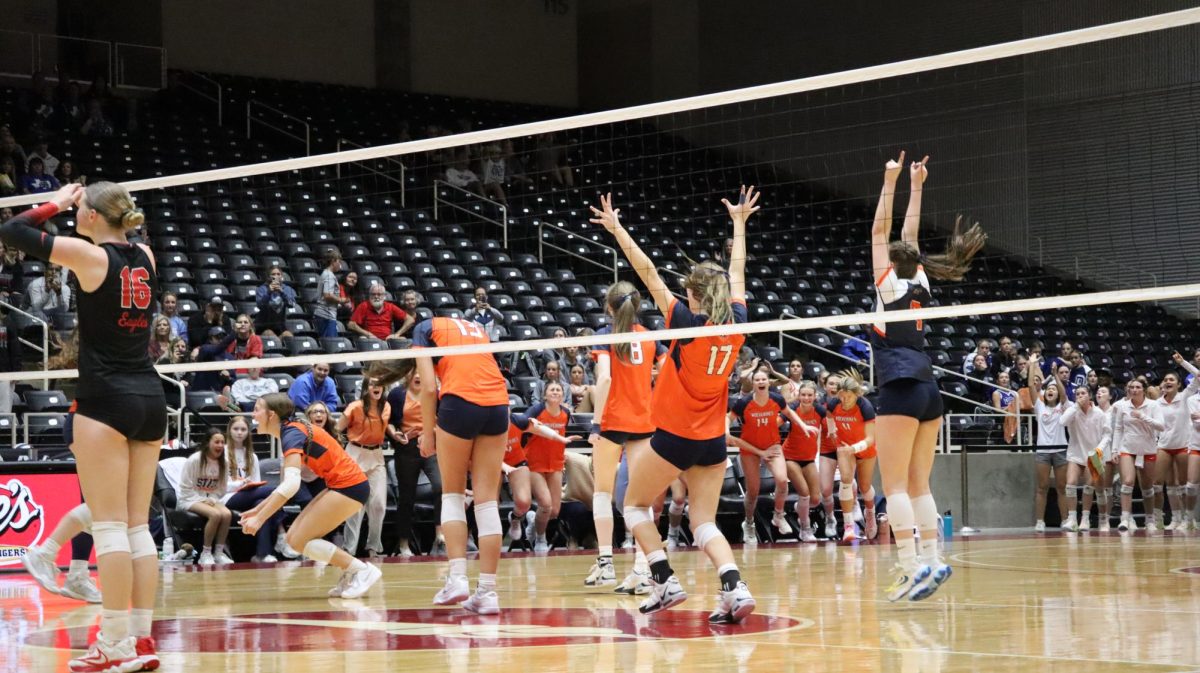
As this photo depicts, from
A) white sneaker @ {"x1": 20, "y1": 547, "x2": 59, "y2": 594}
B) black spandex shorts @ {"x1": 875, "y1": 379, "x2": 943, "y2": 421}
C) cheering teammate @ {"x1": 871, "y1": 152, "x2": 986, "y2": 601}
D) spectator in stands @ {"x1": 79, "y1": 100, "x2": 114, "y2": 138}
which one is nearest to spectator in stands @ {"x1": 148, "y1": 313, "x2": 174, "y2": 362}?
white sneaker @ {"x1": 20, "y1": 547, "x2": 59, "y2": 594}

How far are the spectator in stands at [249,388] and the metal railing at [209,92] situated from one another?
457 inches

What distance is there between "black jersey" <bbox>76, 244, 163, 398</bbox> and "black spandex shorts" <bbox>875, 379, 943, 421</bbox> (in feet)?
13.1

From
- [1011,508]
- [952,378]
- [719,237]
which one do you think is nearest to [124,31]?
[719,237]

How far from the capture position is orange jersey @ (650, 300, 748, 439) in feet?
23.0

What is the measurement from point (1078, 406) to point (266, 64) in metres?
17.2

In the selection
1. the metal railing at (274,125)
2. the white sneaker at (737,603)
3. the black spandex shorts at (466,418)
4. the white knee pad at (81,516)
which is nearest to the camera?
the white sneaker at (737,603)

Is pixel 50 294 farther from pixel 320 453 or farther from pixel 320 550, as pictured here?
pixel 320 550

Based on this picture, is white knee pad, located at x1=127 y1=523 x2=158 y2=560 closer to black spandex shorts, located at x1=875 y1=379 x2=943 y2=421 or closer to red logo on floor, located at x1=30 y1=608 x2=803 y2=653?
red logo on floor, located at x1=30 y1=608 x2=803 y2=653

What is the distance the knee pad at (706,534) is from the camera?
6.93 meters

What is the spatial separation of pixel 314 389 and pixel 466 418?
6989mm

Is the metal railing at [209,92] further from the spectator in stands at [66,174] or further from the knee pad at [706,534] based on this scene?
the knee pad at [706,534]

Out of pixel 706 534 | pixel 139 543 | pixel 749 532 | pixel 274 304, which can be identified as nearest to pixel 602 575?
pixel 706 534

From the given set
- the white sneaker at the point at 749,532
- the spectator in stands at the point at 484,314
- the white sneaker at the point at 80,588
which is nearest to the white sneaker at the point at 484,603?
the white sneaker at the point at 80,588

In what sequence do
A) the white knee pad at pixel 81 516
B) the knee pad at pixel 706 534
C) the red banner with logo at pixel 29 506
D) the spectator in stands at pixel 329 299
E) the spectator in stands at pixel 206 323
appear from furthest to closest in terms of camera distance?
the spectator in stands at pixel 329 299 < the spectator in stands at pixel 206 323 < the red banner with logo at pixel 29 506 < the white knee pad at pixel 81 516 < the knee pad at pixel 706 534
